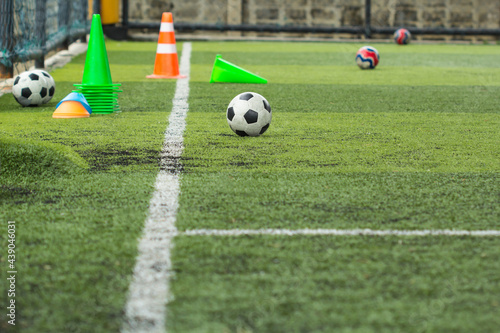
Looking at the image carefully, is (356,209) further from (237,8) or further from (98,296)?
(237,8)

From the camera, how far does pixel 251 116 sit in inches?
215

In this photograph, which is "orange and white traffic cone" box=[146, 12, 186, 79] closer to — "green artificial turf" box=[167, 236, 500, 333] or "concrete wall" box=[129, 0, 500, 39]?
"green artificial turf" box=[167, 236, 500, 333]

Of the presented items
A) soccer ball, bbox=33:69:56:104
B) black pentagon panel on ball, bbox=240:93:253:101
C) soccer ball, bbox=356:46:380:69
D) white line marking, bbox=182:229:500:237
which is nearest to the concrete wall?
soccer ball, bbox=356:46:380:69

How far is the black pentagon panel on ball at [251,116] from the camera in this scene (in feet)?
17.9

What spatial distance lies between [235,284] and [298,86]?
703 cm

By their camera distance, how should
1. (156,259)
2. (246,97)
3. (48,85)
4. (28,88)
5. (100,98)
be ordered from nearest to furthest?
(156,259) → (246,97) → (100,98) → (28,88) → (48,85)

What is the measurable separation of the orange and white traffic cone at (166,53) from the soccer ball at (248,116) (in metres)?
4.38

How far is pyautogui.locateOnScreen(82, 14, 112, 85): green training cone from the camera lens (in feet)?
23.4

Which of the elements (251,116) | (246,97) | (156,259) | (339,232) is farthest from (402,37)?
(156,259)

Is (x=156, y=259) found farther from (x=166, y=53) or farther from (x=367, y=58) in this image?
(x=367, y=58)

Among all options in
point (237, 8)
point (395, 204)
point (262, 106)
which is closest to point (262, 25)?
point (237, 8)

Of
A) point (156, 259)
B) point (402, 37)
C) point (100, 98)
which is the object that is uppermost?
point (402, 37)

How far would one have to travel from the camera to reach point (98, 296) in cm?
239

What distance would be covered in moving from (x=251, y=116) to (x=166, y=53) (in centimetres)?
473
